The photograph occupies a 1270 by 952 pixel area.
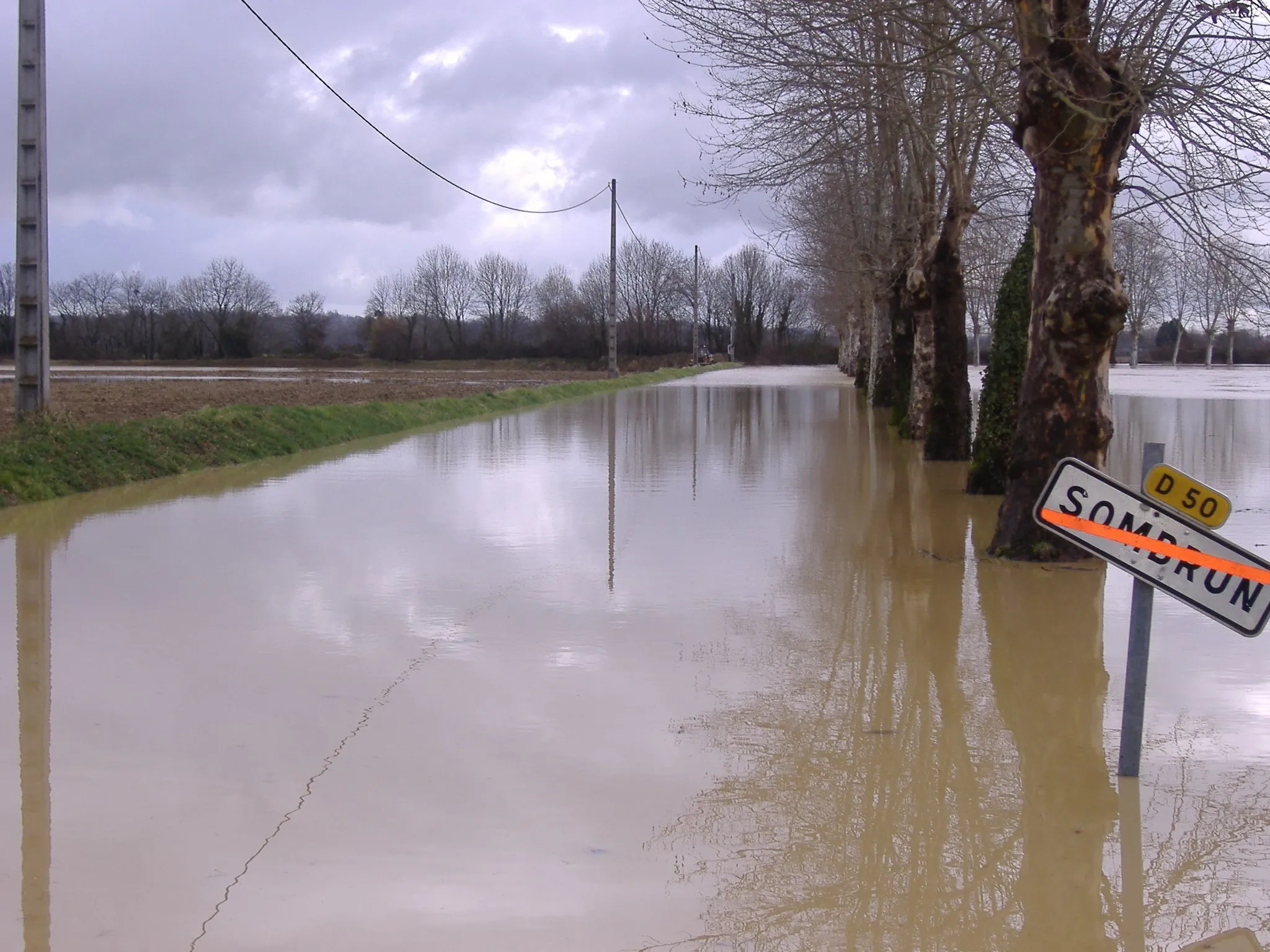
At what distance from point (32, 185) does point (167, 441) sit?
3.68m

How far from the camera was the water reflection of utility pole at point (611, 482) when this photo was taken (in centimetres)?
Result: 1054

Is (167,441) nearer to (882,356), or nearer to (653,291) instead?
(882,356)

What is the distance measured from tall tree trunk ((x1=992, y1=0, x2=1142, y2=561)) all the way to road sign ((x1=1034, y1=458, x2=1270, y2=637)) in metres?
4.83

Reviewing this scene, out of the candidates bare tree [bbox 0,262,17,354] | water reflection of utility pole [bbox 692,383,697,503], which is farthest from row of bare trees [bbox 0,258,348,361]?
water reflection of utility pole [bbox 692,383,697,503]

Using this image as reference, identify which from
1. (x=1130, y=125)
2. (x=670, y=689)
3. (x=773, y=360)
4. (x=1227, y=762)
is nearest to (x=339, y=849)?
(x=670, y=689)

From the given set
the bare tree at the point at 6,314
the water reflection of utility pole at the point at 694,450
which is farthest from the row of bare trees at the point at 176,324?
the water reflection of utility pole at the point at 694,450

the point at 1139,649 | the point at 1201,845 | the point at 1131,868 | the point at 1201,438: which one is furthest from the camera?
the point at 1201,438

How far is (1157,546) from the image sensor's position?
488 centimetres

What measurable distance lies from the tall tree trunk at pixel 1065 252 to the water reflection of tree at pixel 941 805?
1847mm

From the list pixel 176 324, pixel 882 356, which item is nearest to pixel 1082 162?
pixel 882 356

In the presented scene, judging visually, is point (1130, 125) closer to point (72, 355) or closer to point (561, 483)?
point (561, 483)

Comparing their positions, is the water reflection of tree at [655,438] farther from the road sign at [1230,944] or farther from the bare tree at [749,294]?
the bare tree at [749,294]

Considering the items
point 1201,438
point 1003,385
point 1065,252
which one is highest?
point 1065,252

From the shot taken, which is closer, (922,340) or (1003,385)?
(1003,385)
